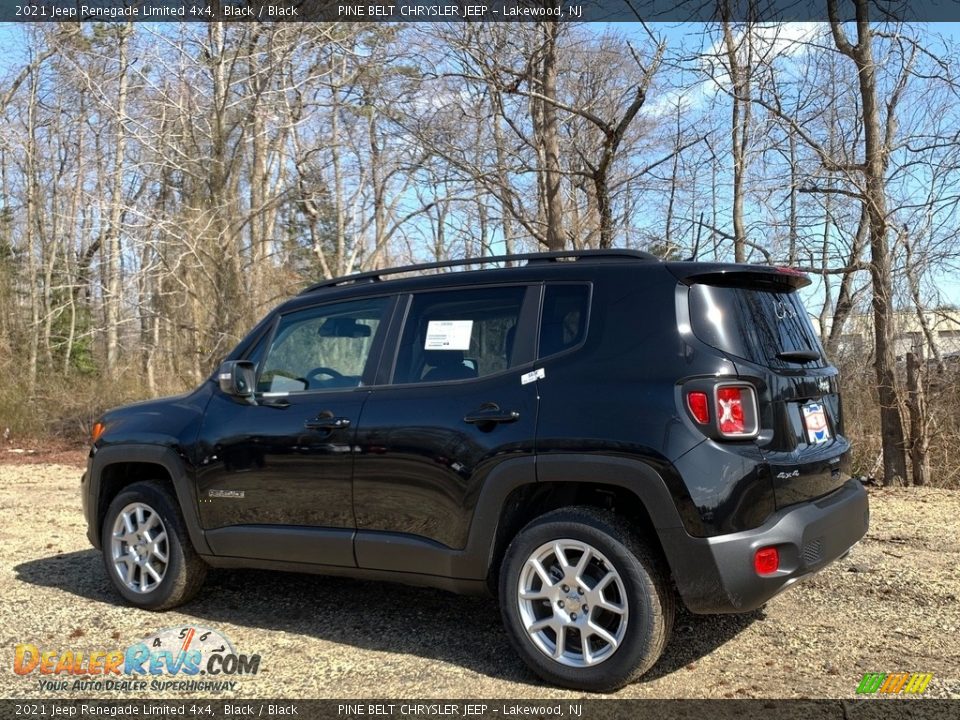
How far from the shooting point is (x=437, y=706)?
3818 millimetres

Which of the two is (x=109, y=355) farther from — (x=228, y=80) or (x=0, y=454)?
(x=228, y=80)

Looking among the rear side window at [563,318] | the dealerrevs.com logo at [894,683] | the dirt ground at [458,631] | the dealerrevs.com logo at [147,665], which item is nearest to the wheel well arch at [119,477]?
the dirt ground at [458,631]

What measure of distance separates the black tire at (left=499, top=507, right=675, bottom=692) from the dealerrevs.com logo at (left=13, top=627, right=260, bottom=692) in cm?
141

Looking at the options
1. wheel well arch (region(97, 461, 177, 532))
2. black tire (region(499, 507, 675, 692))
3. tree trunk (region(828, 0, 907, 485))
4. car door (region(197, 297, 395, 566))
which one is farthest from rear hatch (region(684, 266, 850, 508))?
tree trunk (region(828, 0, 907, 485))

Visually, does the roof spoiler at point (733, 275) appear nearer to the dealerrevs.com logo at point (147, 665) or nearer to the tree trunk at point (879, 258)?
the dealerrevs.com logo at point (147, 665)

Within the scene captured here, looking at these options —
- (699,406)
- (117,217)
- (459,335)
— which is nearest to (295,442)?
(459,335)

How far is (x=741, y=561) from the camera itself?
363 cm

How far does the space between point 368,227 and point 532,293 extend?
14127 millimetres

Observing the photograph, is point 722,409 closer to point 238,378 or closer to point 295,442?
point 295,442

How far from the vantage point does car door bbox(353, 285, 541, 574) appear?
416 centimetres

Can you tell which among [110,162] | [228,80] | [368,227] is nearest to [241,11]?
[228,80]

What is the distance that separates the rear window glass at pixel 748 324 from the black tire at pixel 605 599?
921mm

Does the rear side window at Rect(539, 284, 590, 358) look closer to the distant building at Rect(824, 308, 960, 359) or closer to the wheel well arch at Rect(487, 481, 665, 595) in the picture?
the wheel well arch at Rect(487, 481, 665, 595)

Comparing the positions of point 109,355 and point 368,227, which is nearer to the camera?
point 368,227
